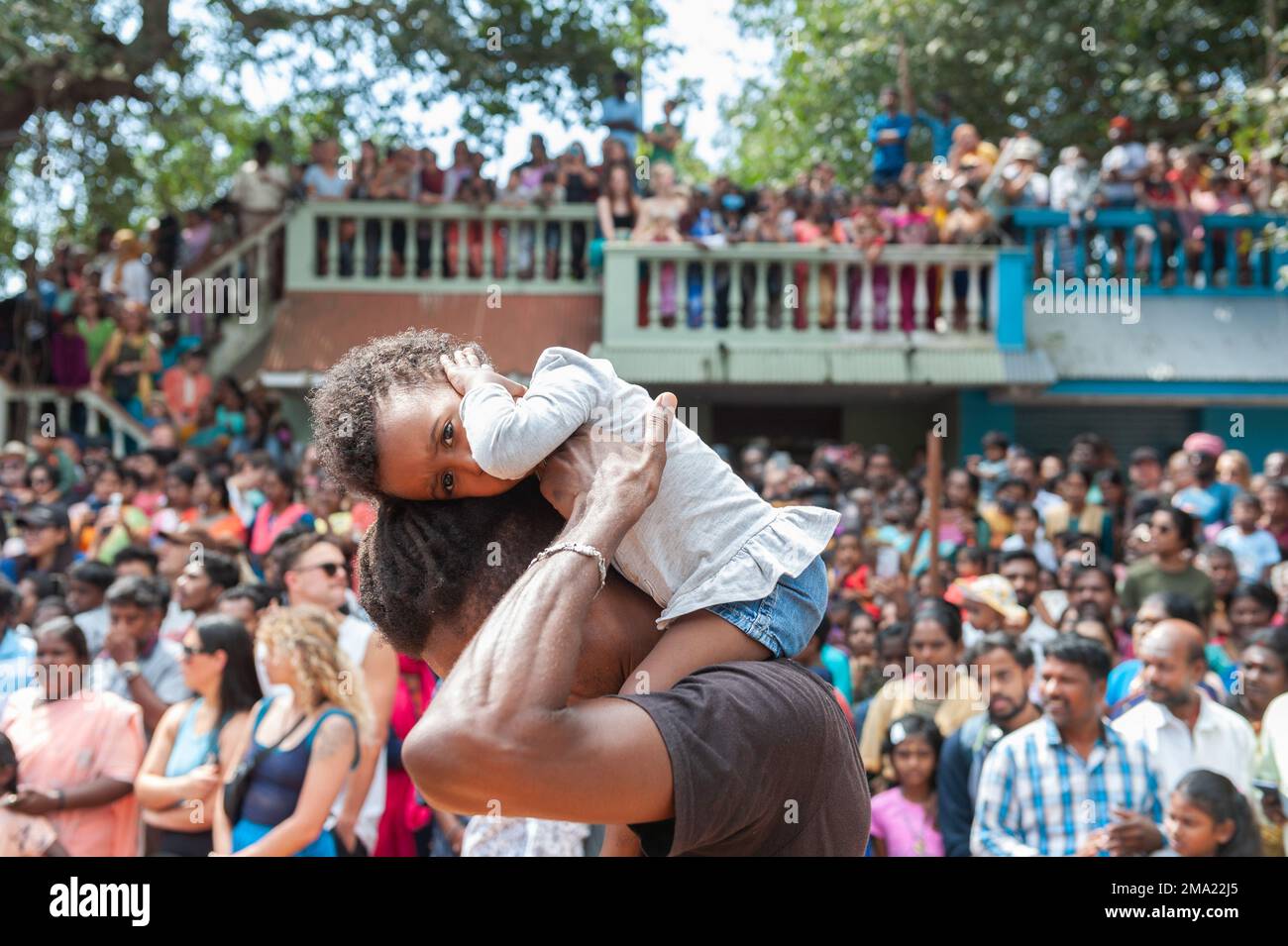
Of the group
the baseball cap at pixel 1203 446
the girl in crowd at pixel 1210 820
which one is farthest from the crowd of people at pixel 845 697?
the baseball cap at pixel 1203 446

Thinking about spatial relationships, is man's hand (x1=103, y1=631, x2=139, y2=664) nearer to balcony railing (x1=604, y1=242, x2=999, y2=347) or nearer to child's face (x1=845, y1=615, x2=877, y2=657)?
child's face (x1=845, y1=615, x2=877, y2=657)

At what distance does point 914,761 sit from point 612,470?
12.2 feet

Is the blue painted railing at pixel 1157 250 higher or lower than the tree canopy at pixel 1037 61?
lower

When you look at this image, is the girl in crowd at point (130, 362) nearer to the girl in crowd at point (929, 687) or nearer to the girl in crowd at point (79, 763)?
the girl in crowd at point (79, 763)

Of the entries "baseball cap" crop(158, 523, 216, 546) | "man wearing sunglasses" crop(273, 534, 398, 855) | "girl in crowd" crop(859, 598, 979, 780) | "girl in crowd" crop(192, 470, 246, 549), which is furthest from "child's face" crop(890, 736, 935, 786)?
"girl in crowd" crop(192, 470, 246, 549)

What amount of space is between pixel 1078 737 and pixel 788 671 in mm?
3296

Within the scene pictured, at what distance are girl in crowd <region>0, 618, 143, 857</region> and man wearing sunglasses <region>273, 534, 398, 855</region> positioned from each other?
2.55ft

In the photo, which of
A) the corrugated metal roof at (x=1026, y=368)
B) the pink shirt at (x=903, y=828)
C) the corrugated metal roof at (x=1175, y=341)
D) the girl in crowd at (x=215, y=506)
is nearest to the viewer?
the pink shirt at (x=903, y=828)

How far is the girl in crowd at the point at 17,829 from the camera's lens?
15.9 feet

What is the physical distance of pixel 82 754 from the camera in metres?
5.09

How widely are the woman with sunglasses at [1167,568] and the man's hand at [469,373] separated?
550cm
